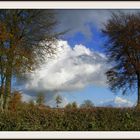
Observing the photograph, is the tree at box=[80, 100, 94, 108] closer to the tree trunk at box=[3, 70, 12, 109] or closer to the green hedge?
the green hedge

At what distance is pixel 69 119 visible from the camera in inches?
689

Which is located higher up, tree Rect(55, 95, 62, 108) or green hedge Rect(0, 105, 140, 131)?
tree Rect(55, 95, 62, 108)

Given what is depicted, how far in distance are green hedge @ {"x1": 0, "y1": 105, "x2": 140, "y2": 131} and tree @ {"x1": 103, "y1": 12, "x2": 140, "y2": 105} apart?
2.56 feet

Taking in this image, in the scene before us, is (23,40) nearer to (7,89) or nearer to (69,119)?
(7,89)

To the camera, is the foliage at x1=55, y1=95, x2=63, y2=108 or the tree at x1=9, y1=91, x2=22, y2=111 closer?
the foliage at x1=55, y1=95, x2=63, y2=108

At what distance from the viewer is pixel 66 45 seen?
17984mm

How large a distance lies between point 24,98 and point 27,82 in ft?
1.63

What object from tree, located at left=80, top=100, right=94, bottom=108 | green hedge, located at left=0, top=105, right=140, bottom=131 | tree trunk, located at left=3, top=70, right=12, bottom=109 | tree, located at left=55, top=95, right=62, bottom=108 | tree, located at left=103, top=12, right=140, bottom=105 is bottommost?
green hedge, located at left=0, top=105, right=140, bottom=131

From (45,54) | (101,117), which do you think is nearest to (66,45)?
(45,54)

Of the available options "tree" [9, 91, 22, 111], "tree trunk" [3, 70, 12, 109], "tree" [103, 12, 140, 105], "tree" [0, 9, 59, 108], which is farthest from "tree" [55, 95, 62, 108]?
"tree trunk" [3, 70, 12, 109]

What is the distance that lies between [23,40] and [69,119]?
2.87 metres

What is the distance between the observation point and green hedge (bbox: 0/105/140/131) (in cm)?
1722

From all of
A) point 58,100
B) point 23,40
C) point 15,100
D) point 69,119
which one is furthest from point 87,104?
point 23,40

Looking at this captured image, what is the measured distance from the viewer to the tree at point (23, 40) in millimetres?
18297
